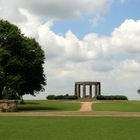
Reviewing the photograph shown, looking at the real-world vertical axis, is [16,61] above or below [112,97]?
above

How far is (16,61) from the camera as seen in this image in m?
51.5

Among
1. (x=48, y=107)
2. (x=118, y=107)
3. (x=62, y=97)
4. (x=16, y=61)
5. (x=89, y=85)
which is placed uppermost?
(x=89, y=85)

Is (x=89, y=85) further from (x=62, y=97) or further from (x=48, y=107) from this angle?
(x=48, y=107)

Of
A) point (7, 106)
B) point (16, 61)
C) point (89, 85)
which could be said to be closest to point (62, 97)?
point (89, 85)

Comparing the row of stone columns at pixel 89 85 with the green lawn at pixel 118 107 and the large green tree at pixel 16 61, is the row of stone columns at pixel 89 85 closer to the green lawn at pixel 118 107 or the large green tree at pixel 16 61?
the green lawn at pixel 118 107

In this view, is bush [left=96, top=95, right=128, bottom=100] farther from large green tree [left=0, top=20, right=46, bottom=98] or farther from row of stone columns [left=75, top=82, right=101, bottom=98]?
large green tree [left=0, top=20, right=46, bottom=98]

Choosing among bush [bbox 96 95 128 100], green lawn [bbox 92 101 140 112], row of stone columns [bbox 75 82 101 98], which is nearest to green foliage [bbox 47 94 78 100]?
row of stone columns [bbox 75 82 101 98]

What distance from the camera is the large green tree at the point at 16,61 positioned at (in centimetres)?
5131

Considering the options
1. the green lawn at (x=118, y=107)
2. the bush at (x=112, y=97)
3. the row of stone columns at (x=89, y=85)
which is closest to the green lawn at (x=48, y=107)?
the green lawn at (x=118, y=107)

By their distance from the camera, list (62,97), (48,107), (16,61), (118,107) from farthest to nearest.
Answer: (62,97), (118,107), (48,107), (16,61)

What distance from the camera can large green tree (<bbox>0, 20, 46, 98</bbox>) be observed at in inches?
2020

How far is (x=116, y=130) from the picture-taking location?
74.5ft

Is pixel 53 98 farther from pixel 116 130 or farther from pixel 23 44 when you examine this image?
pixel 116 130

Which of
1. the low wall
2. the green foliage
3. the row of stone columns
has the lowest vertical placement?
the low wall
